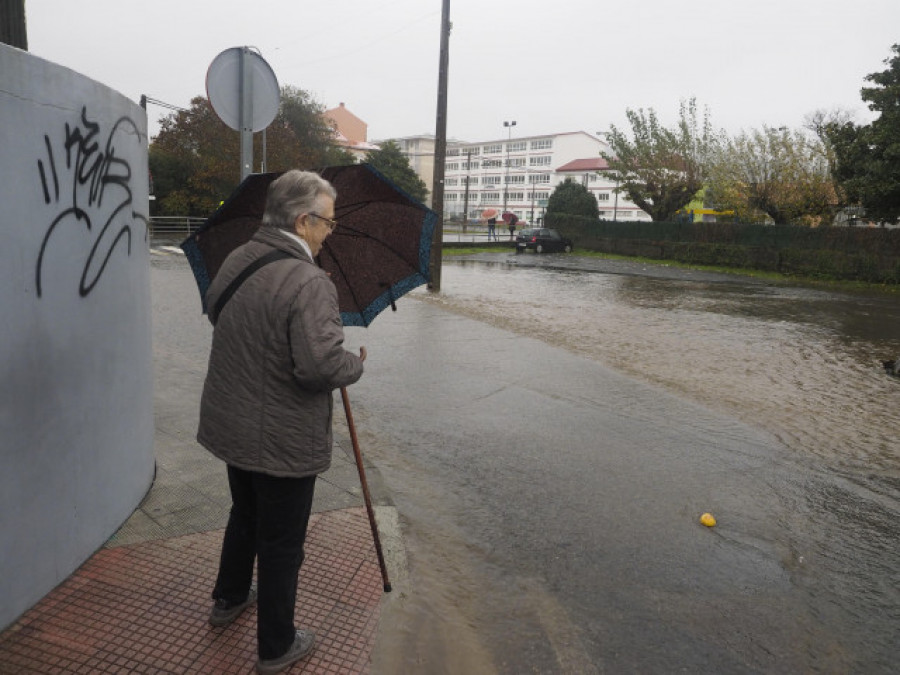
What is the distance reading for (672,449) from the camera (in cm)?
565

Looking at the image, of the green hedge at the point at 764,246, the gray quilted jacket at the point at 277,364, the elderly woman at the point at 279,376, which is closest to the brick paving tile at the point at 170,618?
the elderly woman at the point at 279,376

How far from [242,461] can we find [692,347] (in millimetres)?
8844

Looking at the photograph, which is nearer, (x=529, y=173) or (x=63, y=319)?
(x=63, y=319)

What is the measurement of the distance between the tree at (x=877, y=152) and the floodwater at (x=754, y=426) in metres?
5.48

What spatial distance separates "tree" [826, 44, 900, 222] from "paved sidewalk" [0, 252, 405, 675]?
22.2 meters

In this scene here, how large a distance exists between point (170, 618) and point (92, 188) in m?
1.88

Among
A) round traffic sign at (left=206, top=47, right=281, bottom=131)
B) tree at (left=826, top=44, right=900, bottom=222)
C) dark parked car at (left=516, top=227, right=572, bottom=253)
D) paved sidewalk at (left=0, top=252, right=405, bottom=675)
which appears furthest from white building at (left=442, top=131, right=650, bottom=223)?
paved sidewalk at (left=0, top=252, right=405, bottom=675)

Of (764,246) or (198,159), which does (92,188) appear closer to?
(764,246)

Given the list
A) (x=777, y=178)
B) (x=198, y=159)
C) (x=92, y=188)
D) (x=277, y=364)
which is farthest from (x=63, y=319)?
(x=198, y=159)

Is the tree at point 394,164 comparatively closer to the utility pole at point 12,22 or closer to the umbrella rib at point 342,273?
the utility pole at point 12,22

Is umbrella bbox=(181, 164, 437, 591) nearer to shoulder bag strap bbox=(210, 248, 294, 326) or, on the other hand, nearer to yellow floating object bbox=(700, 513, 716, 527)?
shoulder bag strap bbox=(210, 248, 294, 326)

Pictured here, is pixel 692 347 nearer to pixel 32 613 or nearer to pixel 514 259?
pixel 32 613

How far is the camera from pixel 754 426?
251 inches

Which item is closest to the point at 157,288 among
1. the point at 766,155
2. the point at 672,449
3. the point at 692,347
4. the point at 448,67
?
the point at 448,67
